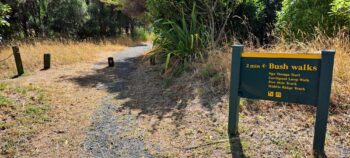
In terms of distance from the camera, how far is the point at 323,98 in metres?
2.96

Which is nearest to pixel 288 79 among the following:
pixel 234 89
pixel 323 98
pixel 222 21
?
pixel 323 98

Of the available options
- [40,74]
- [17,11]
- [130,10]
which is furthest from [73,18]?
[40,74]

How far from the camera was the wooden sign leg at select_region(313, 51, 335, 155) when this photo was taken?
9.45 ft

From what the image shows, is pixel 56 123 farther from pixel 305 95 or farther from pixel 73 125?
pixel 305 95

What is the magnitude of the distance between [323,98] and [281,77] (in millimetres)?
455

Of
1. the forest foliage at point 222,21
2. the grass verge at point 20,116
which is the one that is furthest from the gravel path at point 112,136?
the forest foliage at point 222,21

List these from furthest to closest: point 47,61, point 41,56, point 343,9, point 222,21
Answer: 1. point 41,56
2. point 47,61
3. point 222,21
4. point 343,9

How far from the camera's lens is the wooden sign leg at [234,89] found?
11.2 ft

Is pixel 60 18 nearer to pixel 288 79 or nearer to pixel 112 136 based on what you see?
pixel 112 136

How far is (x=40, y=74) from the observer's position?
315 inches

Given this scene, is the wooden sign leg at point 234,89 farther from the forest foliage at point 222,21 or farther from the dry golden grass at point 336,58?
the forest foliage at point 222,21

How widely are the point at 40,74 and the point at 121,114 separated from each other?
4.36 metres

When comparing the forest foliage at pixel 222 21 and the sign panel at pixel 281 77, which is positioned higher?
the forest foliage at pixel 222 21

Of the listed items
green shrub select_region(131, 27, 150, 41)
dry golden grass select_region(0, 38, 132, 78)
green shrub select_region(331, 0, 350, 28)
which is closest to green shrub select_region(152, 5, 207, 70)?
green shrub select_region(331, 0, 350, 28)
